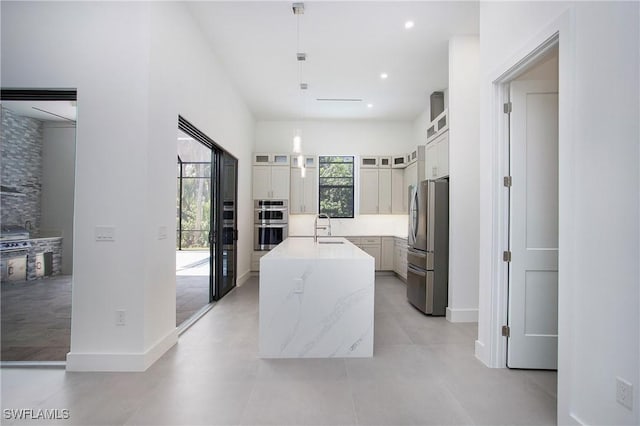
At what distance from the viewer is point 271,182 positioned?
698 centimetres

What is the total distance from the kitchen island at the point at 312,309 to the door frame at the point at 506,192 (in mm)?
1045

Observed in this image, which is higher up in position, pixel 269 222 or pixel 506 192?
pixel 506 192

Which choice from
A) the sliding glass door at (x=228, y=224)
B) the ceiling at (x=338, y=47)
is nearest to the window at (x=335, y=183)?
the ceiling at (x=338, y=47)

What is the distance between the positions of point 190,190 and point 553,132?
7927 millimetres

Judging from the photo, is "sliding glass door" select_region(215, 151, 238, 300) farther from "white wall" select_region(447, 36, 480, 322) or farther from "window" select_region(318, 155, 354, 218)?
"white wall" select_region(447, 36, 480, 322)

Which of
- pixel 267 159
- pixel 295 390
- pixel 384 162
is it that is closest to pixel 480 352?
pixel 295 390

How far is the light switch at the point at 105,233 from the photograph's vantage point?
2.57 m

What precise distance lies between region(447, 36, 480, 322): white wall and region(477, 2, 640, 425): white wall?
1941mm

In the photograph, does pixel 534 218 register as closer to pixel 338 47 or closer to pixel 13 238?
pixel 338 47

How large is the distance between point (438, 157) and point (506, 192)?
1882 millimetres

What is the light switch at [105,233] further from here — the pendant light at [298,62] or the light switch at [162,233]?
the pendant light at [298,62]

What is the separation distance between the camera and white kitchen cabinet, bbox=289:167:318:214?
23.4ft

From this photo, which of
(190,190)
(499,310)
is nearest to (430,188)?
(499,310)

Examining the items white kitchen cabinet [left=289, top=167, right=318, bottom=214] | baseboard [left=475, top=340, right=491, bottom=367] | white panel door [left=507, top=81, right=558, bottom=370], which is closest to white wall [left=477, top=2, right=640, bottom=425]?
white panel door [left=507, top=81, right=558, bottom=370]
